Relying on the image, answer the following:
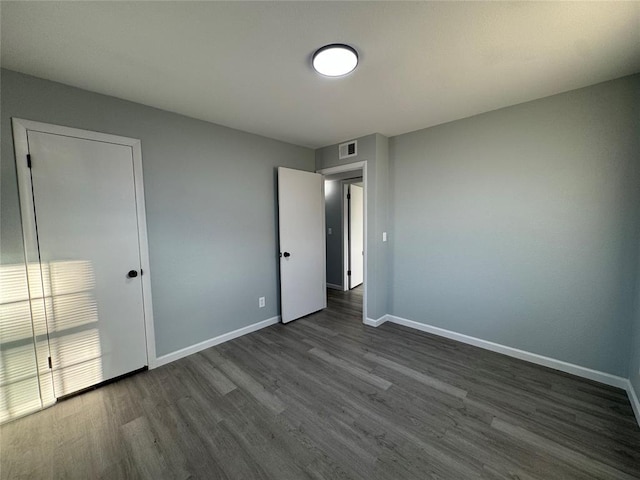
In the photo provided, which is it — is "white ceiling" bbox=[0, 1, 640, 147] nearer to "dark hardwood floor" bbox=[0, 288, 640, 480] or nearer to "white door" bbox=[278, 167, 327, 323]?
"white door" bbox=[278, 167, 327, 323]

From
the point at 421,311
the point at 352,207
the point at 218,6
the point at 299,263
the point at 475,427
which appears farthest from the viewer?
the point at 352,207

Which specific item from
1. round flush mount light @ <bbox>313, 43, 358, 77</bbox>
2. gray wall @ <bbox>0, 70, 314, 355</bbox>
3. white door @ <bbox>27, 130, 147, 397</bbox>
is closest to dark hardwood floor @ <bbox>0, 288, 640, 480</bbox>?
white door @ <bbox>27, 130, 147, 397</bbox>

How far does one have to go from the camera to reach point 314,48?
153cm

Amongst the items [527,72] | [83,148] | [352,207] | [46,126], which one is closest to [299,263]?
[352,207]

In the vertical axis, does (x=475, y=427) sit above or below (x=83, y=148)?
below

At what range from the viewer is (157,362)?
2369 mm

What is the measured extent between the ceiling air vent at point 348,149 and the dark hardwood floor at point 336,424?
8.04 feet

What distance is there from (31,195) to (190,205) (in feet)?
3.49

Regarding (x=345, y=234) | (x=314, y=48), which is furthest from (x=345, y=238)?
(x=314, y=48)

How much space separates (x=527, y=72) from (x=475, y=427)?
2527mm

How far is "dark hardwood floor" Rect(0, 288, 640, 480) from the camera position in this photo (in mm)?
1405

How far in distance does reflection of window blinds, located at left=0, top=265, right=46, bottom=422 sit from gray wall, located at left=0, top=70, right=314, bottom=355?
0.55 feet

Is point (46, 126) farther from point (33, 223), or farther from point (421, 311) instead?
point (421, 311)

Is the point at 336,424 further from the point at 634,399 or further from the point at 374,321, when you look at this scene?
the point at 634,399
